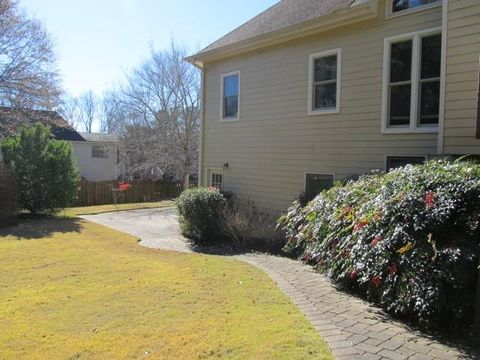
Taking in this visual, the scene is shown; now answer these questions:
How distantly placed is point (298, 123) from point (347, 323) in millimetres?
7705

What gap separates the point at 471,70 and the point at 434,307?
15.4ft

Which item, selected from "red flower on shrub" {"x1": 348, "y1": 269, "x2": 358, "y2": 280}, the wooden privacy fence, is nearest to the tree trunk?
"red flower on shrub" {"x1": 348, "y1": 269, "x2": 358, "y2": 280}

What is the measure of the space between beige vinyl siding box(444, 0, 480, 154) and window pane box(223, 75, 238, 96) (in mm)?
7532

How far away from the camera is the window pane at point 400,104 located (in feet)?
31.2

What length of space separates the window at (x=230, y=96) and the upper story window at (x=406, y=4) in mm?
5510

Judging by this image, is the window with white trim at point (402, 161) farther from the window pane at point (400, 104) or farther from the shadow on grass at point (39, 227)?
the shadow on grass at point (39, 227)

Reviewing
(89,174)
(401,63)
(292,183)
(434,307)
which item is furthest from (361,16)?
(89,174)

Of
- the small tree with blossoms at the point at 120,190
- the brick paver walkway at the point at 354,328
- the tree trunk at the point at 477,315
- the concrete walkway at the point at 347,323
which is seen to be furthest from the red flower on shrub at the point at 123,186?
the tree trunk at the point at 477,315

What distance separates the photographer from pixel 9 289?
645 cm

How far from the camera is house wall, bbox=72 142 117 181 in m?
32.6

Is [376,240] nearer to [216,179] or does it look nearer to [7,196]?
[216,179]

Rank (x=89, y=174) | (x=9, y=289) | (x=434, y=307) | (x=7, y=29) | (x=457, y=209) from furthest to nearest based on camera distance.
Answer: (x=89, y=174) → (x=7, y=29) → (x=9, y=289) → (x=457, y=209) → (x=434, y=307)

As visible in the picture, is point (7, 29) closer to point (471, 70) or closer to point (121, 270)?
point (121, 270)

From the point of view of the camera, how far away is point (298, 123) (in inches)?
464
